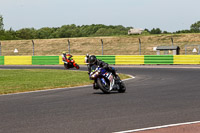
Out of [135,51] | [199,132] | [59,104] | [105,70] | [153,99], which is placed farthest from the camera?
[135,51]

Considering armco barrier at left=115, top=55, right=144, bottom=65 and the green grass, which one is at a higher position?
armco barrier at left=115, top=55, right=144, bottom=65

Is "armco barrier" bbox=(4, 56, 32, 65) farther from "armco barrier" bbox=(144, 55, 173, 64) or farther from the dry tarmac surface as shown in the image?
the dry tarmac surface

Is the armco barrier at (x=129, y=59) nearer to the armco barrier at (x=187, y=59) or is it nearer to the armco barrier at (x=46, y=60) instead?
the armco barrier at (x=187, y=59)

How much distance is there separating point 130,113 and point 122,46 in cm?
5374

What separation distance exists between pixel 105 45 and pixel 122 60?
28800 millimetres

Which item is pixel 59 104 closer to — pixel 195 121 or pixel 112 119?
pixel 112 119

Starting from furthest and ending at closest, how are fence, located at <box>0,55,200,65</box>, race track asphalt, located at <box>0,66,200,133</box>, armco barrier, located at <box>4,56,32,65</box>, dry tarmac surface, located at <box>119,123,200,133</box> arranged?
1. armco barrier, located at <box>4,56,32,65</box>
2. fence, located at <box>0,55,200,65</box>
3. race track asphalt, located at <box>0,66,200,133</box>
4. dry tarmac surface, located at <box>119,123,200,133</box>

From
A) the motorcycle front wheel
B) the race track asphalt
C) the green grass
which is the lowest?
the green grass

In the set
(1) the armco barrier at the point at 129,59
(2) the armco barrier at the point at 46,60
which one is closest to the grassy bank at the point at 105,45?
(2) the armco barrier at the point at 46,60

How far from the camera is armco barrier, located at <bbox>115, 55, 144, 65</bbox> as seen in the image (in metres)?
33.9

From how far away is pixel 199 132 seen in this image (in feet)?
20.6

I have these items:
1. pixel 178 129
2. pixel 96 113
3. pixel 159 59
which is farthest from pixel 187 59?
pixel 178 129

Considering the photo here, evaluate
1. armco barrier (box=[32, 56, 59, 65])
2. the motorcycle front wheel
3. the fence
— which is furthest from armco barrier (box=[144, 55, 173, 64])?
the motorcycle front wheel

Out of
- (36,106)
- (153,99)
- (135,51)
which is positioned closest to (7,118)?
(36,106)
